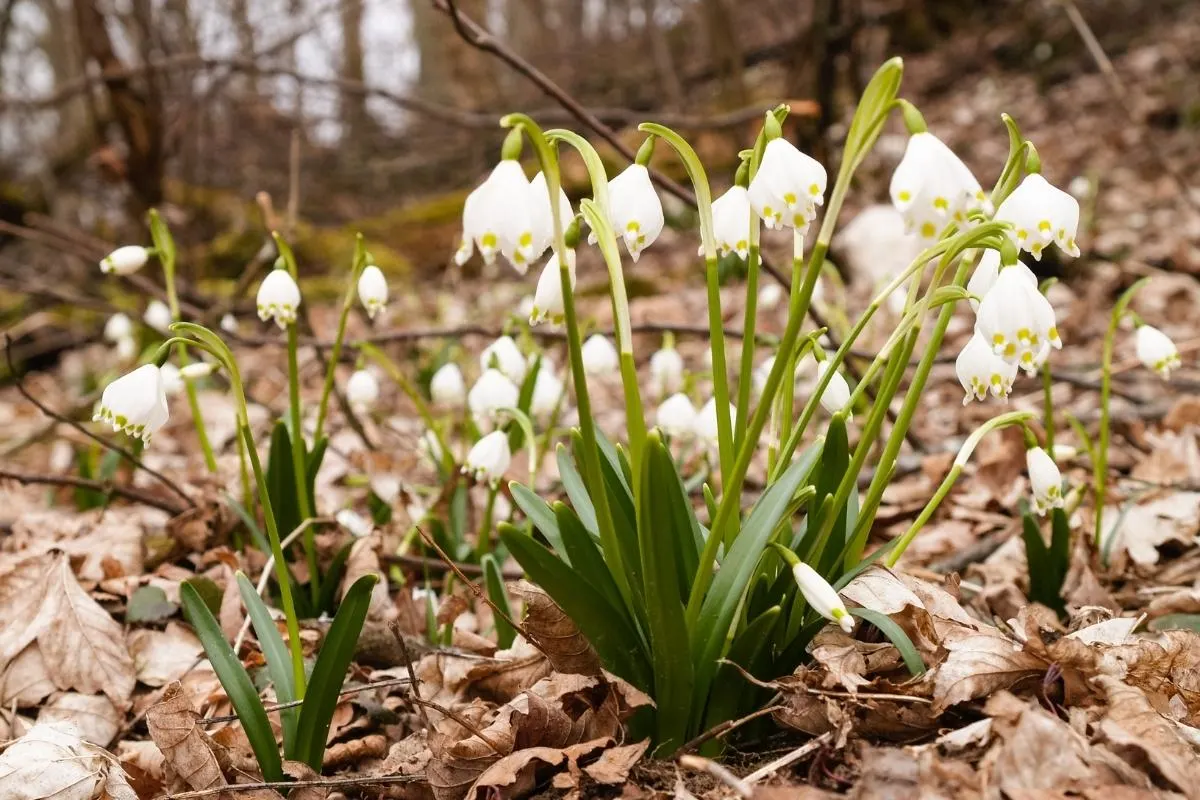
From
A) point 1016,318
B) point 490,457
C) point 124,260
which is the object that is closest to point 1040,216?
point 1016,318

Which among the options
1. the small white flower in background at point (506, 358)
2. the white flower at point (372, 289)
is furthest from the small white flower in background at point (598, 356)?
the white flower at point (372, 289)

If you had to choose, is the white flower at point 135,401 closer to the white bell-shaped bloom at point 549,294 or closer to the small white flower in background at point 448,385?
the white bell-shaped bloom at point 549,294

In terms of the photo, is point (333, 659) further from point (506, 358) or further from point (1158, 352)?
point (1158, 352)

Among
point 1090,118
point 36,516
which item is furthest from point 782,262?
point 36,516

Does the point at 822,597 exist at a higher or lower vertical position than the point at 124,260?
lower

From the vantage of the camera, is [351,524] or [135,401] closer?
[135,401]

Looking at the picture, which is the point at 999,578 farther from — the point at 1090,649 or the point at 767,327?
the point at 767,327
